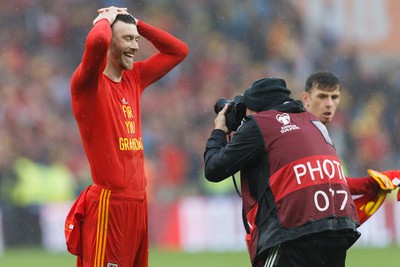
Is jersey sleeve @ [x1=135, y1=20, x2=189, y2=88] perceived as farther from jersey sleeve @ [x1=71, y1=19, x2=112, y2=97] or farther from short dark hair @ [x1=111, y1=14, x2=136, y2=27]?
jersey sleeve @ [x1=71, y1=19, x2=112, y2=97]

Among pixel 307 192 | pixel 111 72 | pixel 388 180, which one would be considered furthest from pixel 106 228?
pixel 388 180

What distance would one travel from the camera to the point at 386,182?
7062mm

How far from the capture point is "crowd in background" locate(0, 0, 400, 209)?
56.6 ft

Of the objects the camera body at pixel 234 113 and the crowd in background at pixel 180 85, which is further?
the crowd in background at pixel 180 85

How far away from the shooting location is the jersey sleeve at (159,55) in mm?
7133

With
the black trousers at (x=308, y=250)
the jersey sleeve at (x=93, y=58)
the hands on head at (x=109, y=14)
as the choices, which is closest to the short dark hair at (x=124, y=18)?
the hands on head at (x=109, y=14)

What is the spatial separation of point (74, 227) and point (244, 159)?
1.40 metres

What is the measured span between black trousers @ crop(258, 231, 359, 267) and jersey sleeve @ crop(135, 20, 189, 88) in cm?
193

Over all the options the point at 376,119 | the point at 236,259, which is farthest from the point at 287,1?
the point at 236,259

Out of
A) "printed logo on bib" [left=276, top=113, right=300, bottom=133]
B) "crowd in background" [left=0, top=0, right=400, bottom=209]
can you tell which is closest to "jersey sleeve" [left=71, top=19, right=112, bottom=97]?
"printed logo on bib" [left=276, top=113, right=300, bottom=133]

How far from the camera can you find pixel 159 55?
7.28m

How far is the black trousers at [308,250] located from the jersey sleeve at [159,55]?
6.32 feet

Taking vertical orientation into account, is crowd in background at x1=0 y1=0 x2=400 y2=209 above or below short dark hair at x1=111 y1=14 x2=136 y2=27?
above

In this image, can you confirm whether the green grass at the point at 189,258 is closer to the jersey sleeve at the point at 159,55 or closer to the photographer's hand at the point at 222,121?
the jersey sleeve at the point at 159,55
